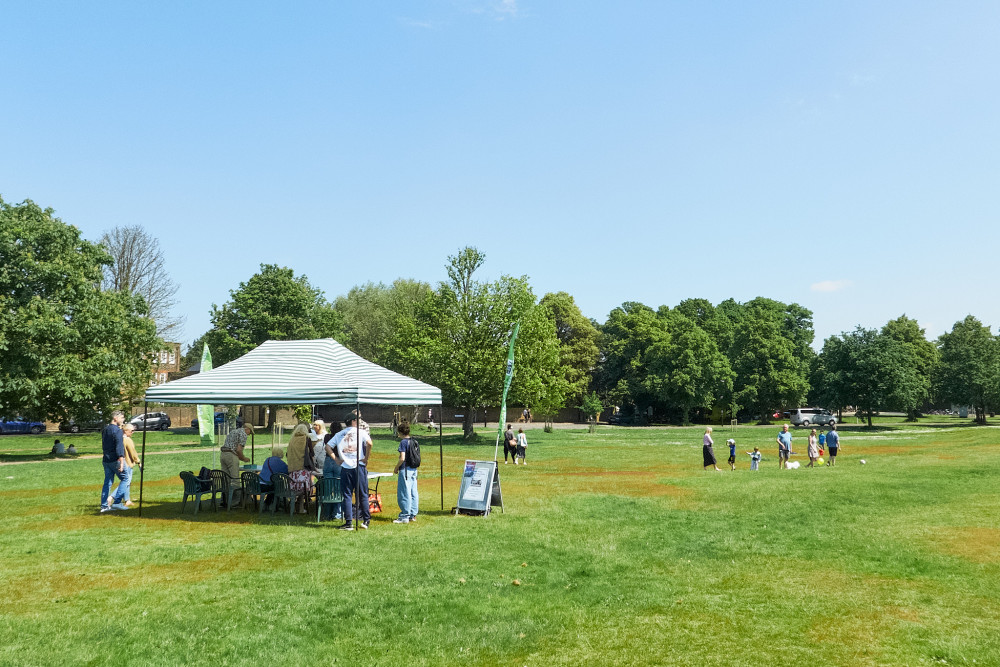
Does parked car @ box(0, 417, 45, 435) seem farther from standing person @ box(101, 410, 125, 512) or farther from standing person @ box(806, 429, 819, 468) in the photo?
standing person @ box(806, 429, 819, 468)

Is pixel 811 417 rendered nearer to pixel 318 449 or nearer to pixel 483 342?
pixel 483 342

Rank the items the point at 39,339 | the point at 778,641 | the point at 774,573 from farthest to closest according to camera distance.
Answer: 1. the point at 39,339
2. the point at 774,573
3. the point at 778,641

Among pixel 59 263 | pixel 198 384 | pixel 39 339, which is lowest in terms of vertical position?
pixel 198 384

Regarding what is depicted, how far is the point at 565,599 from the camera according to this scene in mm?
8453

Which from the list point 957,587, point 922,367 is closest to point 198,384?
point 957,587

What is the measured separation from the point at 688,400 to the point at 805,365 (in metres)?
16.7

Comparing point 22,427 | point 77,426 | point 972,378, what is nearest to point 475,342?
point 77,426

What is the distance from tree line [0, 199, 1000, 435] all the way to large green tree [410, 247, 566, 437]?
0.31 feet

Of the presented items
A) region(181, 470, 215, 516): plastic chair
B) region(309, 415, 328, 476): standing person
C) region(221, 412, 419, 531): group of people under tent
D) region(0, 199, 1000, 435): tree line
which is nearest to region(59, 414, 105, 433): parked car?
region(0, 199, 1000, 435): tree line

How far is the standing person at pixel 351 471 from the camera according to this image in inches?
506

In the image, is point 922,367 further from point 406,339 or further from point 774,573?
point 774,573

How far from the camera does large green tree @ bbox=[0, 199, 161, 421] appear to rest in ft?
104

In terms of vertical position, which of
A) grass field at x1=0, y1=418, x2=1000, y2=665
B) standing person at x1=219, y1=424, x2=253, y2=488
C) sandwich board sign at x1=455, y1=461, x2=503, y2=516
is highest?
standing person at x1=219, y1=424, x2=253, y2=488

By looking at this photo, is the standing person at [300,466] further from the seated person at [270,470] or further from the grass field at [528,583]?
the grass field at [528,583]
